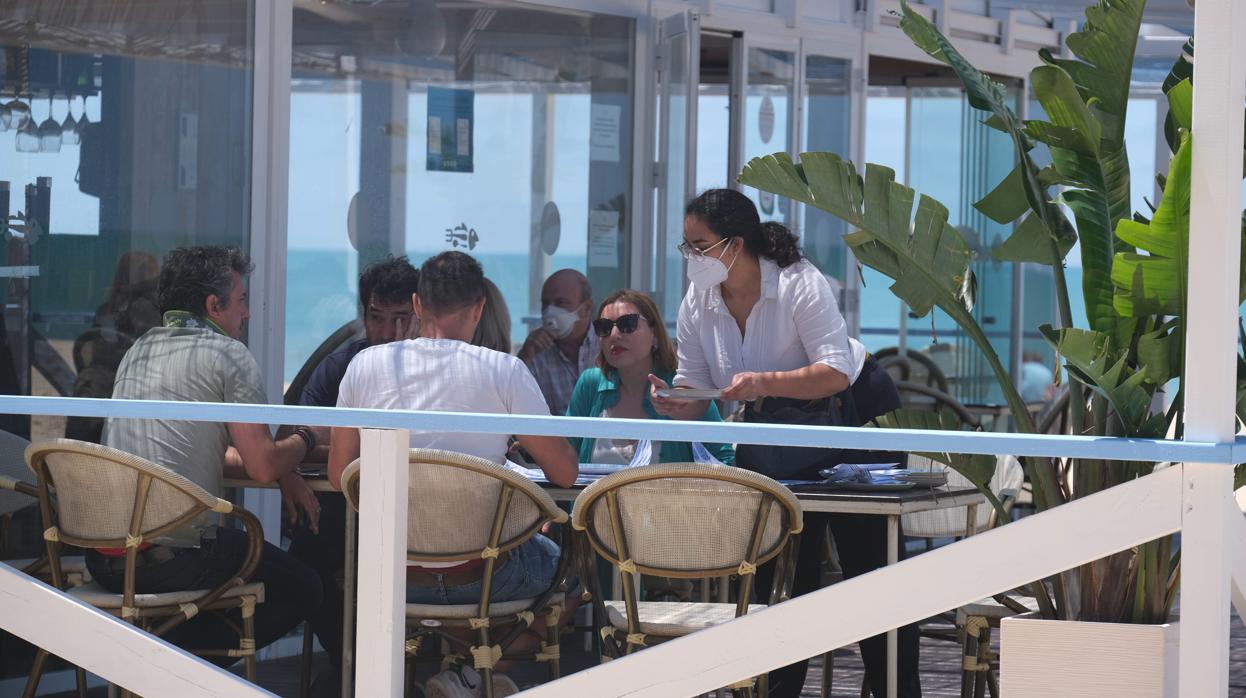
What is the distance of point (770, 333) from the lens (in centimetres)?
455

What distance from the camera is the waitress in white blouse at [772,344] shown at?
4.36 meters

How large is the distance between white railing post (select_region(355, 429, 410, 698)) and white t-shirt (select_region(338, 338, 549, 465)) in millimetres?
977

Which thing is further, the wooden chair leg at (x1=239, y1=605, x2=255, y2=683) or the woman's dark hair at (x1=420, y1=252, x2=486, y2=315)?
the woman's dark hair at (x1=420, y1=252, x2=486, y2=315)

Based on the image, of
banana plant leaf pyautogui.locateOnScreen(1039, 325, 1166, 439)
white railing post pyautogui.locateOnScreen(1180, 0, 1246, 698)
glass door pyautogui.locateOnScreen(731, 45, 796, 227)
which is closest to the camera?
white railing post pyautogui.locateOnScreen(1180, 0, 1246, 698)

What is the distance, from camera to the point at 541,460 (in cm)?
414

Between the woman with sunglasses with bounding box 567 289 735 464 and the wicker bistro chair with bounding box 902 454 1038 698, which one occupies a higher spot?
the woman with sunglasses with bounding box 567 289 735 464

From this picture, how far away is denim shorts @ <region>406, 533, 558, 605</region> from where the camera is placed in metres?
3.99

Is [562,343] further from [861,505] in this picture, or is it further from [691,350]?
[861,505]

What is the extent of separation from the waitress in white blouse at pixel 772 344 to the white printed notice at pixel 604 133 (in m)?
2.12

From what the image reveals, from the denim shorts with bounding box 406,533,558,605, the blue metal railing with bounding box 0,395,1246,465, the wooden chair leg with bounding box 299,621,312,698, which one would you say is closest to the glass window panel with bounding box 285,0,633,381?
the wooden chair leg with bounding box 299,621,312,698

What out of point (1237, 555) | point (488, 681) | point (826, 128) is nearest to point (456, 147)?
point (826, 128)

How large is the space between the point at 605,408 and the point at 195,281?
1.25 metres

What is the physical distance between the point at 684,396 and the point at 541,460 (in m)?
0.48

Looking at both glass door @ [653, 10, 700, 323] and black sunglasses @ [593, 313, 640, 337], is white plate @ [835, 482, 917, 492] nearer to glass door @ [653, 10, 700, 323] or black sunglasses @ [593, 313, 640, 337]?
black sunglasses @ [593, 313, 640, 337]
